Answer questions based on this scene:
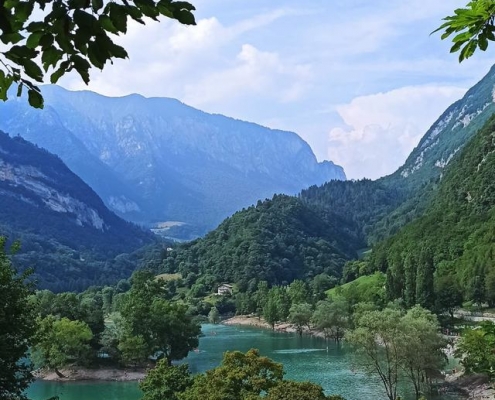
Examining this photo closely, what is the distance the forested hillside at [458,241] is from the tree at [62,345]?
4154 cm

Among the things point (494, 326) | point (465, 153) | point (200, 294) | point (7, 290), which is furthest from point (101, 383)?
point (465, 153)

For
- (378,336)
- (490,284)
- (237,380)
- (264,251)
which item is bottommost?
(237,380)

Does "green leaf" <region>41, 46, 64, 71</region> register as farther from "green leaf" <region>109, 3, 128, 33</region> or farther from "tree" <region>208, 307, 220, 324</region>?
"tree" <region>208, 307, 220, 324</region>

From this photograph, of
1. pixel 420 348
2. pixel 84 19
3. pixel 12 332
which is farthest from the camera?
pixel 420 348

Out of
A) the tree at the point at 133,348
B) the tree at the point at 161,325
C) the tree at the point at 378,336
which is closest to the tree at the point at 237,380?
the tree at the point at 378,336

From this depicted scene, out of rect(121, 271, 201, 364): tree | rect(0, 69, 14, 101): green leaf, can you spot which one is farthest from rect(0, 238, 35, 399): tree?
rect(121, 271, 201, 364): tree

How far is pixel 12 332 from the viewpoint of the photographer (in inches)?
563

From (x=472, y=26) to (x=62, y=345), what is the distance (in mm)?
55702

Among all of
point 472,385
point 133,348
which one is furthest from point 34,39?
point 133,348

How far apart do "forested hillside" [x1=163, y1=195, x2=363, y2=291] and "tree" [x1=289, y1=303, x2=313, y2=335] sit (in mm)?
40702

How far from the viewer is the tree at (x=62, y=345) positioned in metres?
53.5

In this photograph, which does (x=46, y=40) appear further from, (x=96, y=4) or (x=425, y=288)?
(x=425, y=288)

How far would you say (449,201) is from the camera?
13238 centimetres

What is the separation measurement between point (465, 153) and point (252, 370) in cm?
13767
